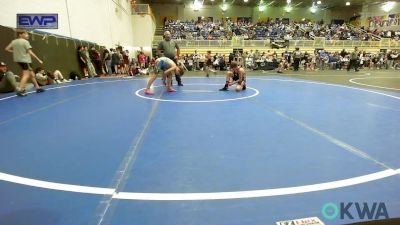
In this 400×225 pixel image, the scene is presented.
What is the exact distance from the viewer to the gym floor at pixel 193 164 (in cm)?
212

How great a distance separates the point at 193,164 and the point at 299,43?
26721 mm

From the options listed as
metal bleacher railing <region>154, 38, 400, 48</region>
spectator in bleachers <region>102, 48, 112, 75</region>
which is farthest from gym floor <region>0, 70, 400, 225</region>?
metal bleacher railing <region>154, 38, 400, 48</region>

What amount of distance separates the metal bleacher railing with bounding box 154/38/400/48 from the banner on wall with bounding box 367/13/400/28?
8.03 metres

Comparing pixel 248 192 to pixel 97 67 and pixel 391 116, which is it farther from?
pixel 97 67

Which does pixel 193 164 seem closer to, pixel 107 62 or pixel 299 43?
pixel 107 62

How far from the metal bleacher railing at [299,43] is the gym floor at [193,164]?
21237 mm

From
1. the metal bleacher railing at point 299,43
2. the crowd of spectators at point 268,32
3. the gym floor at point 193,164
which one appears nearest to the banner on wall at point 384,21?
the crowd of spectators at point 268,32

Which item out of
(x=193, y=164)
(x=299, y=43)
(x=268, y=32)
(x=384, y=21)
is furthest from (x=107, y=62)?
(x=384, y=21)

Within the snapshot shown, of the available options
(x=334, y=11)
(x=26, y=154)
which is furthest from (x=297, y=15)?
(x=26, y=154)

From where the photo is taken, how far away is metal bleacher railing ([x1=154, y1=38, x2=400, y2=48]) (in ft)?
85.4

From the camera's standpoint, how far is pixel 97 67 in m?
15.3

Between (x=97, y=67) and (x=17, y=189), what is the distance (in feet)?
45.0

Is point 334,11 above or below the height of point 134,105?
above

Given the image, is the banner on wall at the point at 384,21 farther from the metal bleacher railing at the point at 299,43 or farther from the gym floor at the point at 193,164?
the gym floor at the point at 193,164
